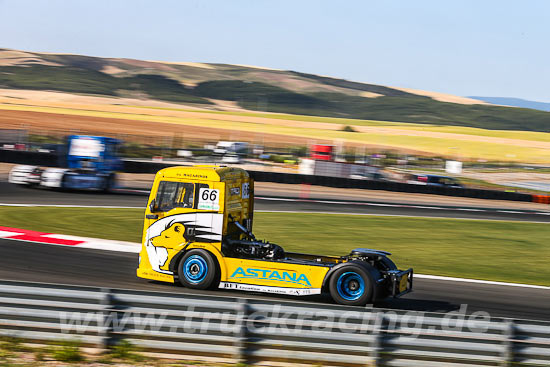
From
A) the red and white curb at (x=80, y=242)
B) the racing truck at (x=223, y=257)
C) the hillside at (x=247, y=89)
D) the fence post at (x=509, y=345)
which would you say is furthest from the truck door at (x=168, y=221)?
the hillside at (x=247, y=89)

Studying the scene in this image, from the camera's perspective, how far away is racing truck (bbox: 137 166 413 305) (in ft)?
32.7

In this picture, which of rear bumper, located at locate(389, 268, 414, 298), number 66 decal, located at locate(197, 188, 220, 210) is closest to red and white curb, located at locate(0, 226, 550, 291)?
rear bumper, located at locate(389, 268, 414, 298)

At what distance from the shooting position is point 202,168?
10844mm

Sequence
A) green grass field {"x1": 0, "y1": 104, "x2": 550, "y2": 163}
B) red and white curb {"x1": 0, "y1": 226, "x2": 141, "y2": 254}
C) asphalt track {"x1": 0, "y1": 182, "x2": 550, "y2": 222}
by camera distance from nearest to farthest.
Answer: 1. red and white curb {"x1": 0, "y1": 226, "x2": 141, "y2": 254}
2. asphalt track {"x1": 0, "y1": 182, "x2": 550, "y2": 222}
3. green grass field {"x1": 0, "y1": 104, "x2": 550, "y2": 163}

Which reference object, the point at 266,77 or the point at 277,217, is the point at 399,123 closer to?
the point at 266,77

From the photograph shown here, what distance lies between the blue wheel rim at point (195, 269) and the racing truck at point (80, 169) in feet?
Answer: 52.0

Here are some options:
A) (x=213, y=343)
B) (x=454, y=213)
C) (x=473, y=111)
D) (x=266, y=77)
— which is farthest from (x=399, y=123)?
(x=213, y=343)

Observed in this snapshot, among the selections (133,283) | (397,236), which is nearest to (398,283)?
(133,283)

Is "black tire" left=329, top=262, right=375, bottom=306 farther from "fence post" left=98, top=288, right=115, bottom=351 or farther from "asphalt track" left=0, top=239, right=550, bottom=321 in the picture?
"fence post" left=98, top=288, right=115, bottom=351

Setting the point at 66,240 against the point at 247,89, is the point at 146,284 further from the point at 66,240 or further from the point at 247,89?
the point at 247,89

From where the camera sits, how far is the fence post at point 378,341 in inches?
271

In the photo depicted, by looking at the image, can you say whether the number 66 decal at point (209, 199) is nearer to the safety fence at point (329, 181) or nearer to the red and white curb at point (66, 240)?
the red and white curb at point (66, 240)

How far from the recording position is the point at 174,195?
10695mm

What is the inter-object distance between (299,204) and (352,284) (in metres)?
16.1
